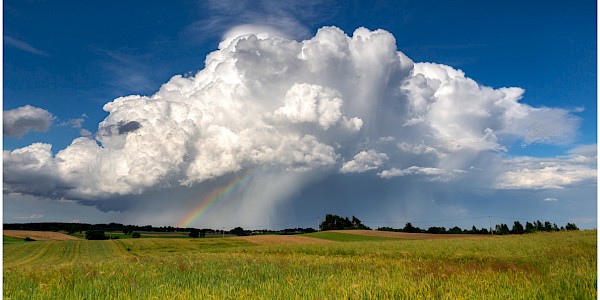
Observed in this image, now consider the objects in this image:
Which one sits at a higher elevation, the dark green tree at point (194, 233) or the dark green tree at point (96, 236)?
the dark green tree at point (96, 236)

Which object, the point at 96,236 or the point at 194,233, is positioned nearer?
the point at 96,236

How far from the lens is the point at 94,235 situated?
117875mm

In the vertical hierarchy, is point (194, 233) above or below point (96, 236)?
below

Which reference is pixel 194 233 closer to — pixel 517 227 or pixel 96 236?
pixel 96 236

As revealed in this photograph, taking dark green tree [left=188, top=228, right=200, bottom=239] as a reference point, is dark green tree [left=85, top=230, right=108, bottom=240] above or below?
above

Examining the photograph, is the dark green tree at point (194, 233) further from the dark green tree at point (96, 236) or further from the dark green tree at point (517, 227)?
the dark green tree at point (517, 227)

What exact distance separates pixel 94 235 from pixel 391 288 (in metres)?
124

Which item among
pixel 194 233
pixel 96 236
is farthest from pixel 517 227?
pixel 96 236

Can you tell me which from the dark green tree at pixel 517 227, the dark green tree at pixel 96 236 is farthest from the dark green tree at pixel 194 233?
the dark green tree at pixel 517 227

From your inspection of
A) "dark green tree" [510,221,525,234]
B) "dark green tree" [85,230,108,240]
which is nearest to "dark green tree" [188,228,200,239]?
"dark green tree" [85,230,108,240]

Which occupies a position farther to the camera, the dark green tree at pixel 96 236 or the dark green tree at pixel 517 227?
the dark green tree at pixel 517 227

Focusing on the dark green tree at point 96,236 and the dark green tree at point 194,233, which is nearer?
the dark green tree at point 96,236

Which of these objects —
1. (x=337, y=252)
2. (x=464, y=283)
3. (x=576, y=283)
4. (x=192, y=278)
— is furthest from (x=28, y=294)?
(x=337, y=252)

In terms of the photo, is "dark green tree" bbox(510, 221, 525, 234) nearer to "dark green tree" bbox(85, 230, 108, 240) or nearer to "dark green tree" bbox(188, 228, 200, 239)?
"dark green tree" bbox(188, 228, 200, 239)
